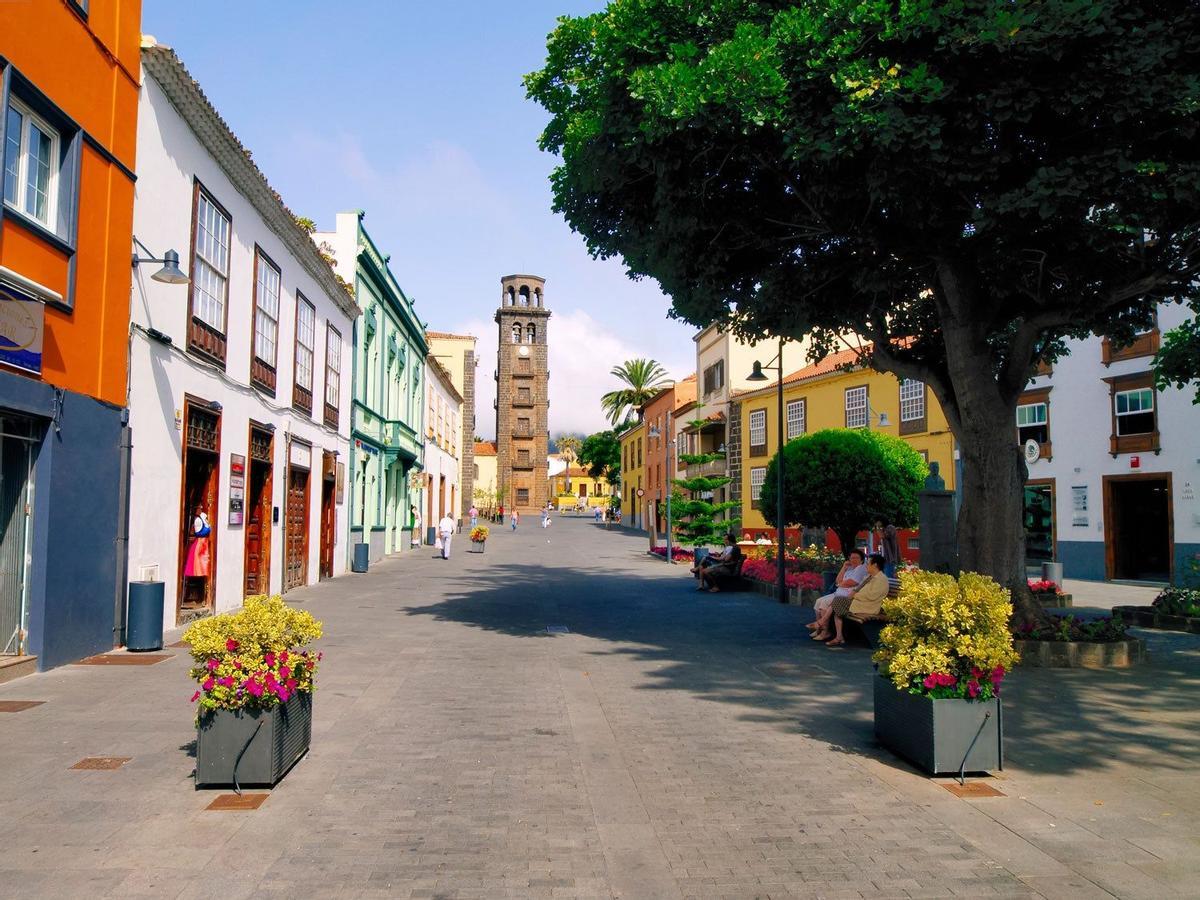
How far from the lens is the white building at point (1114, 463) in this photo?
23.5 meters

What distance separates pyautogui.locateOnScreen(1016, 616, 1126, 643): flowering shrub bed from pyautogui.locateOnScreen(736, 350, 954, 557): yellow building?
16701 millimetres

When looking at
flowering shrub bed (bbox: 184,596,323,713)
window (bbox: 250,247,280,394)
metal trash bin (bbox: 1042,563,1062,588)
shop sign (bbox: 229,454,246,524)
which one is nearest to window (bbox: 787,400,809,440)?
metal trash bin (bbox: 1042,563,1062,588)

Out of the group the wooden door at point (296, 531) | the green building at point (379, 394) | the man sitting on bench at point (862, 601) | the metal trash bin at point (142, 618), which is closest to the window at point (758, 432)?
the green building at point (379, 394)

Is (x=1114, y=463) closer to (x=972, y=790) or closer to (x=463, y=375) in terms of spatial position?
(x=972, y=790)

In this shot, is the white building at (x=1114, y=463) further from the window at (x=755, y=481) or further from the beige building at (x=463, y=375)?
the beige building at (x=463, y=375)

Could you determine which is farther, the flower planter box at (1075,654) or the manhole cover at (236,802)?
the flower planter box at (1075,654)

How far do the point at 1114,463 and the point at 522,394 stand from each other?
2850 inches

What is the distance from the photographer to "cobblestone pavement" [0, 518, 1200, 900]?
4.29 metres

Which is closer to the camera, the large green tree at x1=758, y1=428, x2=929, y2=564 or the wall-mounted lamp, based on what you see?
the wall-mounted lamp

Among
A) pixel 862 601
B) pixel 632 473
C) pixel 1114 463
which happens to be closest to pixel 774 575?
pixel 862 601

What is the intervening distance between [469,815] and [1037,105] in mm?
8693

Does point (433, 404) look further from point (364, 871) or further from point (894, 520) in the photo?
point (364, 871)

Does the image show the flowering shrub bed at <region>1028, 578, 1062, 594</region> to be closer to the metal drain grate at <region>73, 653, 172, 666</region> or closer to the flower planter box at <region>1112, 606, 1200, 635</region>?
the flower planter box at <region>1112, 606, 1200, 635</region>

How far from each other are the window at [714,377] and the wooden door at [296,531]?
2940 centimetres
